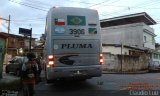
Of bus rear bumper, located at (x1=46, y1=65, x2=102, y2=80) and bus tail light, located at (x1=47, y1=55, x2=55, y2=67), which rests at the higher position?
bus tail light, located at (x1=47, y1=55, x2=55, y2=67)

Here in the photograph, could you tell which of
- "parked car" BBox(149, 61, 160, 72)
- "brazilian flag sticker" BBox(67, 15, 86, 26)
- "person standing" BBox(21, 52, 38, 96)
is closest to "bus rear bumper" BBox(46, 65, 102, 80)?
"brazilian flag sticker" BBox(67, 15, 86, 26)

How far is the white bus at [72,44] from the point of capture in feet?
48.0

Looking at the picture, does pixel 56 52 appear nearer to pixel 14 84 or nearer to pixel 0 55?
pixel 14 84

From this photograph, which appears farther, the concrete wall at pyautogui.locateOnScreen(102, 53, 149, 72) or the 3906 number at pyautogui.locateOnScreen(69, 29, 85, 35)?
the concrete wall at pyautogui.locateOnScreen(102, 53, 149, 72)

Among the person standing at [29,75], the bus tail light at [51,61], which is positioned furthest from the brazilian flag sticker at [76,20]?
the person standing at [29,75]

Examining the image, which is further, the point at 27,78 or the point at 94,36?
the point at 94,36

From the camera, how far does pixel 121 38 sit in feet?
202

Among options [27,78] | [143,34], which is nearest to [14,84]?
[27,78]

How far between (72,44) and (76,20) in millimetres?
1179

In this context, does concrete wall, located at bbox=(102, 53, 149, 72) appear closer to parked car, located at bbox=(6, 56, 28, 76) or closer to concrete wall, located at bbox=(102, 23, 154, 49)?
parked car, located at bbox=(6, 56, 28, 76)

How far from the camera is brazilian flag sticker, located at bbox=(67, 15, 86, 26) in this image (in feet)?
49.4

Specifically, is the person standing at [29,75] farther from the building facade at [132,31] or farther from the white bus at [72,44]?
the building facade at [132,31]

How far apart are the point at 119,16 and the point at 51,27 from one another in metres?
47.2

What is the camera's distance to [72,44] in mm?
14922
